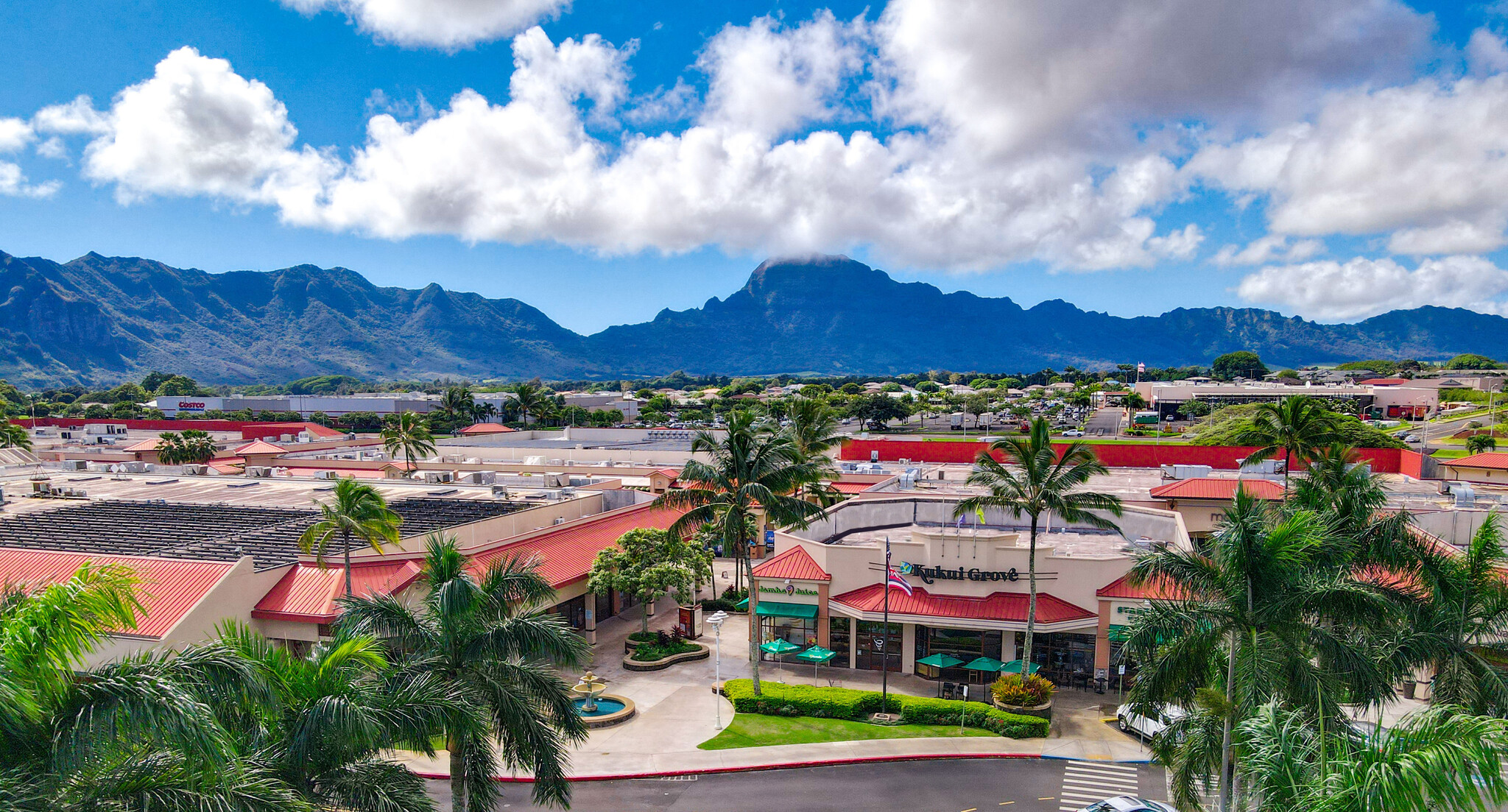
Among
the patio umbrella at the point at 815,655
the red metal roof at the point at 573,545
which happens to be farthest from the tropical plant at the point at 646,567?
the patio umbrella at the point at 815,655

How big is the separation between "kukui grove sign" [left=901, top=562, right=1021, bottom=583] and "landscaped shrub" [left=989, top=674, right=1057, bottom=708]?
4.49m

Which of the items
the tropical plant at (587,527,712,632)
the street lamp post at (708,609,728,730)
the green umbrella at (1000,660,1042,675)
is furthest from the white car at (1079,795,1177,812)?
the tropical plant at (587,527,712,632)

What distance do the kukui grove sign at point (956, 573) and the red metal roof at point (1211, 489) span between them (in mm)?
22138

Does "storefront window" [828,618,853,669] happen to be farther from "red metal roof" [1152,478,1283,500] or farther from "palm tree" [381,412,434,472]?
"palm tree" [381,412,434,472]

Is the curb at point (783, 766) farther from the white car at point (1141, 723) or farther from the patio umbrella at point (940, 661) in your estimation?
the patio umbrella at point (940, 661)

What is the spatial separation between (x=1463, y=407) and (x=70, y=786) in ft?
668

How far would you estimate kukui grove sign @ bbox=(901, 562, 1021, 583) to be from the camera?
109ft

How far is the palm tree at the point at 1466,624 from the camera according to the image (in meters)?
18.0

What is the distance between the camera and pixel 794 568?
117 feet

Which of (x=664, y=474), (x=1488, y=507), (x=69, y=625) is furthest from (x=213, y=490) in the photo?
(x=1488, y=507)

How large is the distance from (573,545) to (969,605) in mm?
19749

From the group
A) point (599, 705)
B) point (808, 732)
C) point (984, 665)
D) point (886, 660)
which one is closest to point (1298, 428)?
point (984, 665)

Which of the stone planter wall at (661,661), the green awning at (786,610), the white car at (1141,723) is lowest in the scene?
the stone planter wall at (661,661)

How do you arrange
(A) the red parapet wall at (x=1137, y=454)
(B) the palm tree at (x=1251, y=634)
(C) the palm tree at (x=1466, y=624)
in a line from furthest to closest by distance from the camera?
(A) the red parapet wall at (x=1137, y=454), (C) the palm tree at (x=1466, y=624), (B) the palm tree at (x=1251, y=634)
